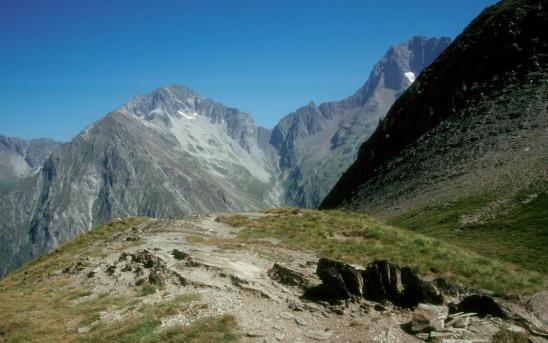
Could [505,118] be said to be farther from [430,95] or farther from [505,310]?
[505,310]

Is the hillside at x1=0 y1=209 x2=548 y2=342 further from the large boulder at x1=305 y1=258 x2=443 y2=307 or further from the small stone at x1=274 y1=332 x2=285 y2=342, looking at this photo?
the large boulder at x1=305 y1=258 x2=443 y2=307

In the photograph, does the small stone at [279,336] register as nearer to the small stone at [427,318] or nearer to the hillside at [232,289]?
the hillside at [232,289]

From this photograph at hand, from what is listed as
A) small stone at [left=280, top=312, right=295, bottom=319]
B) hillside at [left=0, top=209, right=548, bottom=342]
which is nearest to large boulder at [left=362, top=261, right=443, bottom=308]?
hillside at [left=0, top=209, right=548, bottom=342]

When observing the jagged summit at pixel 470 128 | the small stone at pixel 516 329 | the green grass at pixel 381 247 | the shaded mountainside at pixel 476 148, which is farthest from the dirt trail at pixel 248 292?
the jagged summit at pixel 470 128

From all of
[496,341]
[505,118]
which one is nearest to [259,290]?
[496,341]

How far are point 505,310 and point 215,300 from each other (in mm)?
14685

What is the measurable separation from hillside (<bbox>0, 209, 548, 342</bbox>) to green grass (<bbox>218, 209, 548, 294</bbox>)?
125 mm

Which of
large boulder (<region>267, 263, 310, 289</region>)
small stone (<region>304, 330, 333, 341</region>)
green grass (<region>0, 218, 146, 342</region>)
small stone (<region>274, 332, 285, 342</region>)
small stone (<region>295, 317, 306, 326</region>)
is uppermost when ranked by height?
large boulder (<region>267, 263, 310, 289</region>)

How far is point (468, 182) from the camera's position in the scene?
67.6m

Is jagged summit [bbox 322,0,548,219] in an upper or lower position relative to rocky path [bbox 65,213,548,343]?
upper

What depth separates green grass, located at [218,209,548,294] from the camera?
2798 cm

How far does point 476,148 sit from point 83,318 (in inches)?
2905

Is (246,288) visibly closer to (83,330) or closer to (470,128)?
(83,330)

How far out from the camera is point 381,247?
34312 mm
